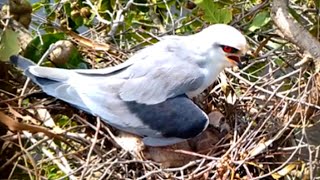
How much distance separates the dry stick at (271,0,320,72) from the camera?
97 cm

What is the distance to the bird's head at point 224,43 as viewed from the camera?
1036 millimetres

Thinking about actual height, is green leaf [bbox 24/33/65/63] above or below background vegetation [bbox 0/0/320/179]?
above

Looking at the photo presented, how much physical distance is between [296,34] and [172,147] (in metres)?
0.26

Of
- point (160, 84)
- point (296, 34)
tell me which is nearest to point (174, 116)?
point (160, 84)

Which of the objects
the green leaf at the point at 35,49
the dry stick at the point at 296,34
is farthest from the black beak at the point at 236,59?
the green leaf at the point at 35,49

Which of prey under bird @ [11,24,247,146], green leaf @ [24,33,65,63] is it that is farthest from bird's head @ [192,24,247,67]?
green leaf @ [24,33,65,63]

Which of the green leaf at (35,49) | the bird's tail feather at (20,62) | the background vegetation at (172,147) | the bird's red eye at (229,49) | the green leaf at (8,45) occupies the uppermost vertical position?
the green leaf at (8,45)

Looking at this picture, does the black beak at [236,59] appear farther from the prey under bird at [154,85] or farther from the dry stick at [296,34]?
the dry stick at [296,34]

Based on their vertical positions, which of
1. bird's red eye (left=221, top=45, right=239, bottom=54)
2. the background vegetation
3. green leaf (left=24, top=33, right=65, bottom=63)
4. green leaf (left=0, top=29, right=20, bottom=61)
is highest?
green leaf (left=0, top=29, right=20, bottom=61)

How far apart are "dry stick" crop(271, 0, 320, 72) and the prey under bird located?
0.07 m

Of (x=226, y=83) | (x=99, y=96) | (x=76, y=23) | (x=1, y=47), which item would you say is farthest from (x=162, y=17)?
(x=1, y=47)

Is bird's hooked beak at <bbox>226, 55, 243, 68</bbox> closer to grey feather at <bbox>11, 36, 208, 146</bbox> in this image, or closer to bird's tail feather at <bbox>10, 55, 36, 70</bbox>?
grey feather at <bbox>11, 36, 208, 146</bbox>

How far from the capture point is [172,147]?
108cm

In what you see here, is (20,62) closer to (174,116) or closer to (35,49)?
(35,49)
